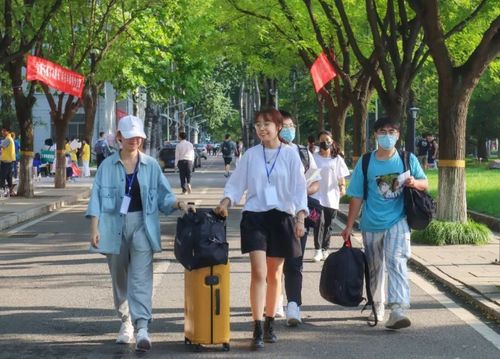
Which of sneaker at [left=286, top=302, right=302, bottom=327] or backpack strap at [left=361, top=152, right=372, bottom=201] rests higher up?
backpack strap at [left=361, top=152, right=372, bottom=201]

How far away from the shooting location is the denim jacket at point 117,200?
687 cm

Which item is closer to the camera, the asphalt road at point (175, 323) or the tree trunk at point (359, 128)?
the asphalt road at point (175, 323)

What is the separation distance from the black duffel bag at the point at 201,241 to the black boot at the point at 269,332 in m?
0.74

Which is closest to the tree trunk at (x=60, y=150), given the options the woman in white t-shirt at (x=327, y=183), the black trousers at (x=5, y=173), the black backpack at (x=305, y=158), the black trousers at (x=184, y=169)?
the black trousers at (x=5, y=173)

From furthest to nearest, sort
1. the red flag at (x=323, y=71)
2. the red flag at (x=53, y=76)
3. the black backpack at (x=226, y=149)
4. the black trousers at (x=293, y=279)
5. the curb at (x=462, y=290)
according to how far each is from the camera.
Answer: the black backpack at (x=226, y=149), the red flag at (x=323, y=71), the red flag at (x=53, y=76), the curb at (x=462, y=290), the black trousers at (x=293, y=279)

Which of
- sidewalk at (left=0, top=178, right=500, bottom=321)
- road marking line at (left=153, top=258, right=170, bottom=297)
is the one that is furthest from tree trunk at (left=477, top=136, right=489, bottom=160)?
road marking line at (left=153, top=258, right=170, bottom=297)

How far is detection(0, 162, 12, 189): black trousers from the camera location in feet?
78.4

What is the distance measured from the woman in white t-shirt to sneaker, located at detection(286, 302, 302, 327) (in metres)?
4.34

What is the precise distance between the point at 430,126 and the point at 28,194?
44.9 metres

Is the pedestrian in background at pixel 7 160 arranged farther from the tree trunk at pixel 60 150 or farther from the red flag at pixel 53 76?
the tree trunk at pixel 60 150

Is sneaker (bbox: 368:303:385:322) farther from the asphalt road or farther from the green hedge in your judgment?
the green hedge

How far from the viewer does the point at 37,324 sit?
792 centimetres

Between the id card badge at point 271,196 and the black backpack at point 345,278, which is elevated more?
the id card badge at point 271,196

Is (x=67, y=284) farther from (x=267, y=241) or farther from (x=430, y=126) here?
(x=430, y=126)
